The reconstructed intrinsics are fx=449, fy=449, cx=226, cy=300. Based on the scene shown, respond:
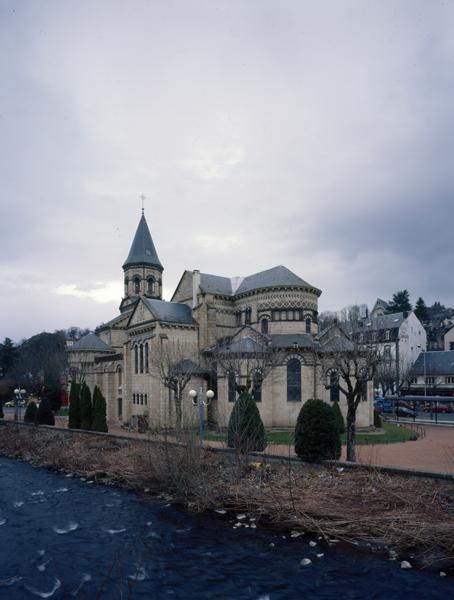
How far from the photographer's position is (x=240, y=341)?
3519cm

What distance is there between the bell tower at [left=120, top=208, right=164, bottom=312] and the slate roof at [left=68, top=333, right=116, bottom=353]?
5.10 meters

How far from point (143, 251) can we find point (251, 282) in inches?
718

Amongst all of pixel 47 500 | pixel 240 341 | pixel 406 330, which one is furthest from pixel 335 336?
pixel 406 330

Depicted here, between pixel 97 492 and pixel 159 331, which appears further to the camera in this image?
pixel 159 331

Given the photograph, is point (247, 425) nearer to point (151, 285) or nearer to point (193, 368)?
point (193, 368)

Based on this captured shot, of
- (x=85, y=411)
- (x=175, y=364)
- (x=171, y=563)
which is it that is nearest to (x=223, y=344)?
(x=175, y=364)

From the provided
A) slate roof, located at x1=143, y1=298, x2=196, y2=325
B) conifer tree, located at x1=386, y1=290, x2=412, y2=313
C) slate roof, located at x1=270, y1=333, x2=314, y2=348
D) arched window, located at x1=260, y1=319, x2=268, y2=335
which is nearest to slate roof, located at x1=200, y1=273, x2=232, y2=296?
slate roof, located at x1=143, y1=298, x2=196, y2=325

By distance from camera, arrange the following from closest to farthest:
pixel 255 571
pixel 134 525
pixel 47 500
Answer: pixel 255 571, pixel 134 525, pixel 47 500

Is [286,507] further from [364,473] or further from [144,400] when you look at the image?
[144,400]

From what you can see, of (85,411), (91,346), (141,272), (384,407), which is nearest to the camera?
(85,411)

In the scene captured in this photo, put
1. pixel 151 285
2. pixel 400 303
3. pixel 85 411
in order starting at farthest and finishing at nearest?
pixel 400 303
pixel 151 285
pixel 85 411

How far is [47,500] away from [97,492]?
2085 millimetres

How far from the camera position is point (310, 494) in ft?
49.3

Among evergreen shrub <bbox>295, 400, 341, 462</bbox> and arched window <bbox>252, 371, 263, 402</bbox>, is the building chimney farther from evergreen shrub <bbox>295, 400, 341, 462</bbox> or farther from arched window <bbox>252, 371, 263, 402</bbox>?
evergreen shrub <bbox>295, 400, 341, 462</bbox>
